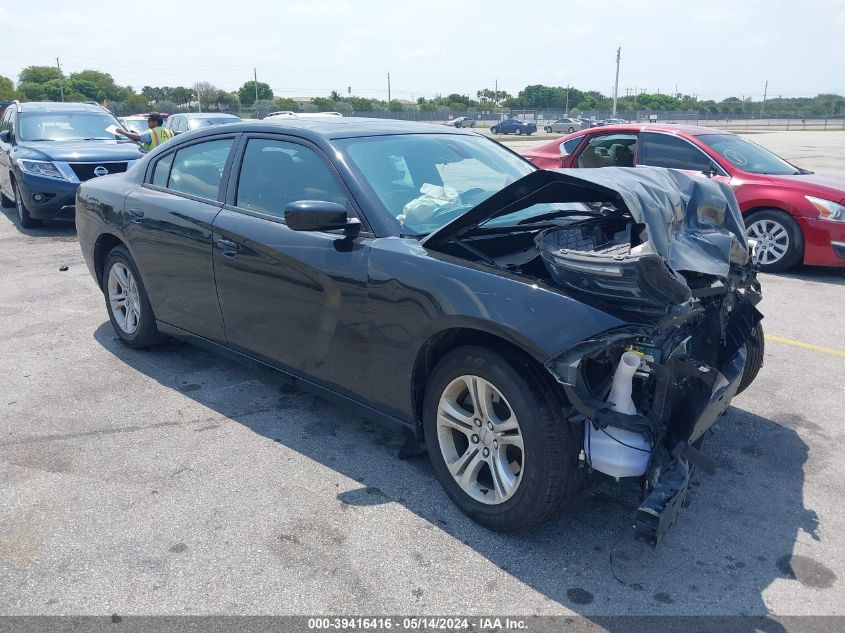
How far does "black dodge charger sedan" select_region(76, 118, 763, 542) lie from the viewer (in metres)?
2.80

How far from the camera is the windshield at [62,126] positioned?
11.4 meters

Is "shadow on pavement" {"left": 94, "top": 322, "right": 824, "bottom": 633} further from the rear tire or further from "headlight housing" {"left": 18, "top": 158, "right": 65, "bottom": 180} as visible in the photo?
"headlight housing" {"left": 18, "top": 158, "right": 65, "bottom": 180}

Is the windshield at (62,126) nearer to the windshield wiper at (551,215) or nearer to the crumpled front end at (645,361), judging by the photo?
the windshield wiper at (551,215)

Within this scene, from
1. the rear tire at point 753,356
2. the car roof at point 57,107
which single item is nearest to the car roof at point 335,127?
the rear tire at point 753,356

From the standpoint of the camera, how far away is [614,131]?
9.10 meters

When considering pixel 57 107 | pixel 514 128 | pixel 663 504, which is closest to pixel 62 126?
pixel 57 107

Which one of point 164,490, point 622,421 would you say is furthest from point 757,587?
point 164,490

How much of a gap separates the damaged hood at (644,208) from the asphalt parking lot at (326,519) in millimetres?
1091

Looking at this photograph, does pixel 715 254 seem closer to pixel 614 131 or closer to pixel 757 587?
pixel 757 587

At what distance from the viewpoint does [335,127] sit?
4125 mm

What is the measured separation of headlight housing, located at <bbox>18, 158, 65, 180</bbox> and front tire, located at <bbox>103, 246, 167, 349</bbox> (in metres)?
5.74

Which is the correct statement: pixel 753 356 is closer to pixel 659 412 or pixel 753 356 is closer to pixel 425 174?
pixel 659 412

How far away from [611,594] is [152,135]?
10072 millimetres

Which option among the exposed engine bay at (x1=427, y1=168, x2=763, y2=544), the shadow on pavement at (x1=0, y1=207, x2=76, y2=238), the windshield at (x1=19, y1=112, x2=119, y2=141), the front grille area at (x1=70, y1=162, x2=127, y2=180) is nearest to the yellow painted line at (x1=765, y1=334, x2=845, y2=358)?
the exposed engine bay at (x1=427, y1=168, x2=763, y2=544)
